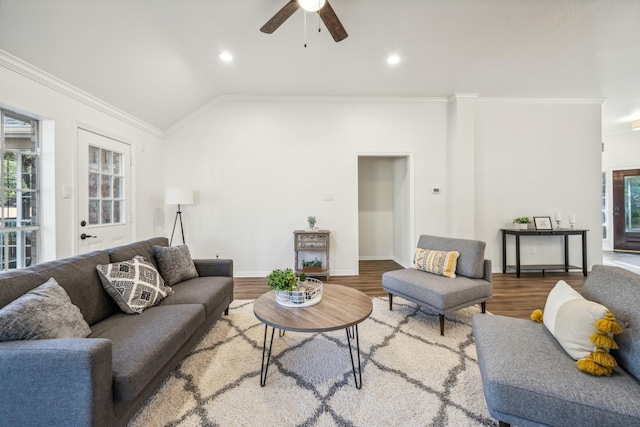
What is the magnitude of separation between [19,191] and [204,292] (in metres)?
1.96

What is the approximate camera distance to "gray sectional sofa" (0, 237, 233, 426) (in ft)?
3.42

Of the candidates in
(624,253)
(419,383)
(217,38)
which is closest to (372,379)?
(419,383)


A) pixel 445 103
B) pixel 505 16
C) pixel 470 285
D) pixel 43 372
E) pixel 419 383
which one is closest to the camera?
pixel 43 372

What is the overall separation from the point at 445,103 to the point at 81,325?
16.8 feet

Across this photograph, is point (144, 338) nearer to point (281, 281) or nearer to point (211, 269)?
point (281, 281)

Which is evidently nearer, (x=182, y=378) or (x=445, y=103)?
(x=182, y=378)

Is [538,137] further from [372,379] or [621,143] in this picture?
[372,379]

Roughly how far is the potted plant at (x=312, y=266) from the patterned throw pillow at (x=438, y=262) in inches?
64.7

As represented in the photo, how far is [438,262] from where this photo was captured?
270cm

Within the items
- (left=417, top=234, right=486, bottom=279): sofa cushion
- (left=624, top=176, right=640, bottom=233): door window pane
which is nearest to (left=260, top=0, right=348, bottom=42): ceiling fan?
(left=417, top=234, right=486, bottom=279): sofa cushion

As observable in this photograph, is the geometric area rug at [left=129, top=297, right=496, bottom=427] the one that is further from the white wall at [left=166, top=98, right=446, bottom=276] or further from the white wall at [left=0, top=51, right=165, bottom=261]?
the white wall at [left=166, top=98, right=446, bottom=276]

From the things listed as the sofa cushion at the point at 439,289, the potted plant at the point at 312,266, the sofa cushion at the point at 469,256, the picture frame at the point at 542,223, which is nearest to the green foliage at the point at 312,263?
the potted plant at the point at 312,266

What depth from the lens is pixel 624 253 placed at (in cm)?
602

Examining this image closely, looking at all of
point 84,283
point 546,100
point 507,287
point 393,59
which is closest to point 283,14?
point 393,59
